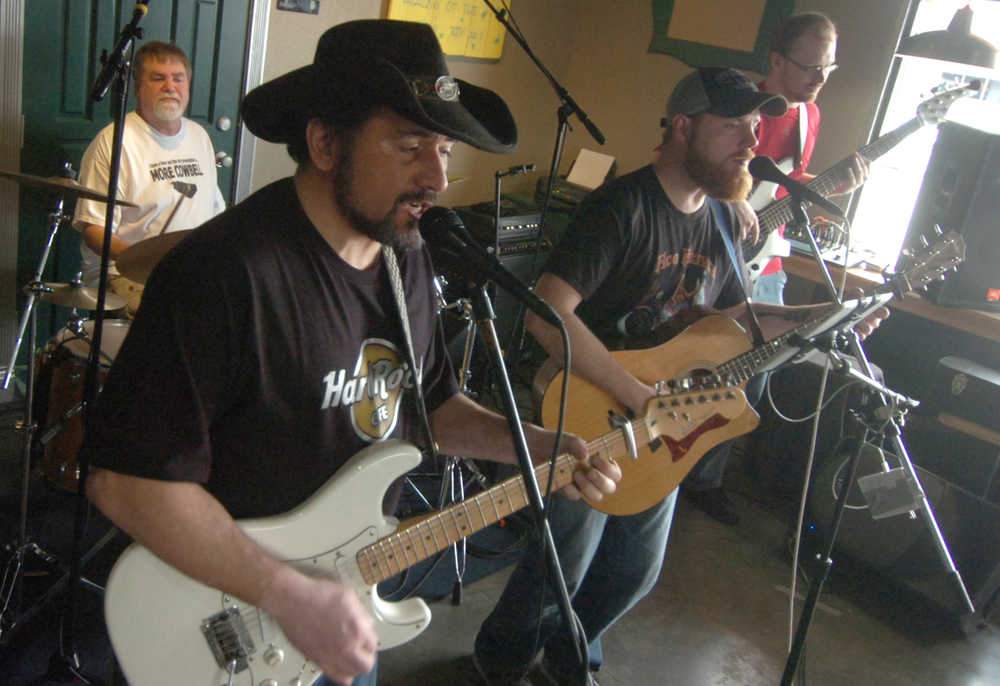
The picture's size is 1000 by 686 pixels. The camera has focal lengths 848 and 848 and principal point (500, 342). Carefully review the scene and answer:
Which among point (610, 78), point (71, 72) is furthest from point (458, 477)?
point (610, 78)

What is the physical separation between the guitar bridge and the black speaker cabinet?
11.9ft

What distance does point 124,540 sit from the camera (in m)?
3.16

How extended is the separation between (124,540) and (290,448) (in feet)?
6.79

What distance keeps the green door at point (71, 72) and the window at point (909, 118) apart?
→ 11.7 feet

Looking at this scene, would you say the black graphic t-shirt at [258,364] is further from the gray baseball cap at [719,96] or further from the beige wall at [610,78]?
the beige wall at [610,78]

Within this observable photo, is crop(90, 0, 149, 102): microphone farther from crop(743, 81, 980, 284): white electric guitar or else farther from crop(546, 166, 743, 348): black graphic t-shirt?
crop(743, 81, 980, 284): white electric guitar

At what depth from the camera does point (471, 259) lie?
1.19 m

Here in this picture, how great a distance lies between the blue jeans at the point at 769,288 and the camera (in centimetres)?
394

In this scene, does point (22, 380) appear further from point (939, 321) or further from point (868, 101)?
point (868, 101)

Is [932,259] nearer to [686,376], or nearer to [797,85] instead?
[686,376]

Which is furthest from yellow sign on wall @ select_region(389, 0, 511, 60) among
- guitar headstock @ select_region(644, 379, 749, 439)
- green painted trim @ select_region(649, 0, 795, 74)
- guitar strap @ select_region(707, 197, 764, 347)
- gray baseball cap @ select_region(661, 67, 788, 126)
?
guitar headstock @ select_region(644, 379, 749, 439)

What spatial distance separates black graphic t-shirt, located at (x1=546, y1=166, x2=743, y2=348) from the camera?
2270 mm

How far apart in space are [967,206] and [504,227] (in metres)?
2.34

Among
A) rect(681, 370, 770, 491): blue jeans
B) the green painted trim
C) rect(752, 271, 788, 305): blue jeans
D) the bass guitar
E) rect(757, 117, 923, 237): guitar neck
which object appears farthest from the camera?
the green painted trim
